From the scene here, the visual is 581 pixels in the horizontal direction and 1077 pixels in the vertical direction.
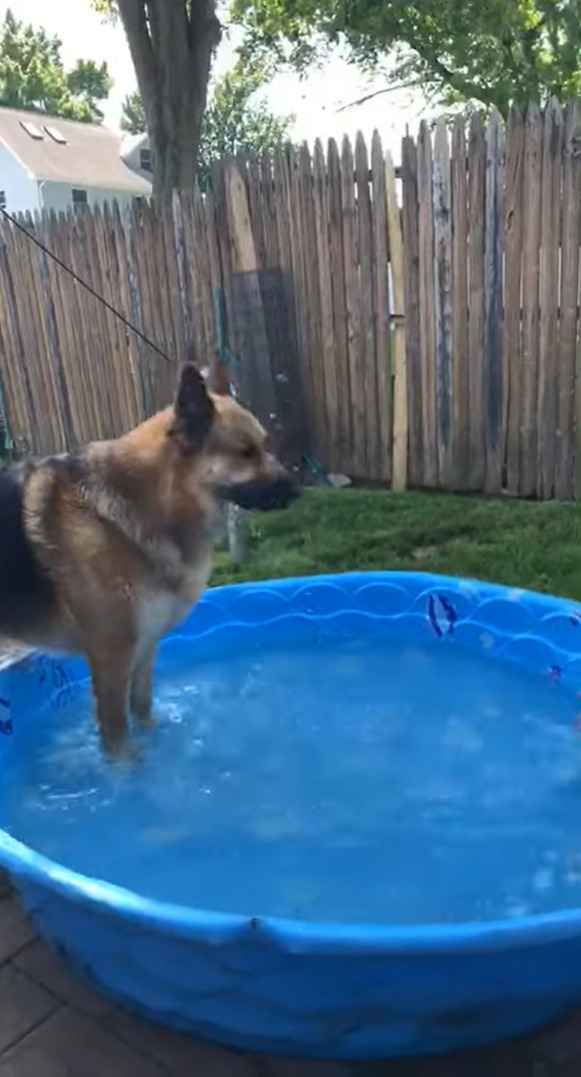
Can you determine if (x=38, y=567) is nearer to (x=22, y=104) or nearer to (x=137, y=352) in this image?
(x=137, y=352)

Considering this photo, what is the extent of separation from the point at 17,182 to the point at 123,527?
40135 mm

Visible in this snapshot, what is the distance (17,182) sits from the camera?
3872cm

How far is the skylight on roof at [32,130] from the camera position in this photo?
41281mm

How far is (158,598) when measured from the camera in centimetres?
331

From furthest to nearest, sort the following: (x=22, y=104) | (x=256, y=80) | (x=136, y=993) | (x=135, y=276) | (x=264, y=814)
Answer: (x=22, y=104) < (x=256, y=80) < (x=135, y=276) < (x=264, y=814) < (x=136, y=993)

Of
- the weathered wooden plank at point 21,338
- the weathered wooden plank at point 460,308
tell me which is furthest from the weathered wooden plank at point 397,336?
the weathered wooden plank at point 21,338

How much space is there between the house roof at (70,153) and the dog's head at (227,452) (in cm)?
3939

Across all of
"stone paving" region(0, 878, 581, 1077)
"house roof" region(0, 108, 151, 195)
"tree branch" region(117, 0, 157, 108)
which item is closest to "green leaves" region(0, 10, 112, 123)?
"house roof" region(0, 108, 151, 195)

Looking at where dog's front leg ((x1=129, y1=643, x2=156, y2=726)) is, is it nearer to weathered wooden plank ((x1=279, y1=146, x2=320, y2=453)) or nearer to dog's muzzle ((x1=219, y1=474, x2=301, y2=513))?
dog's muzzle ((x1=219, y1=474, x2=301, y2=513))

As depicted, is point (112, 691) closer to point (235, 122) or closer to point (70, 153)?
point (70, 153)

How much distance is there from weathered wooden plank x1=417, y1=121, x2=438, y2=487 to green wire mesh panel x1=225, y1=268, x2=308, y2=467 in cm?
108

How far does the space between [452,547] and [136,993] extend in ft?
11.8

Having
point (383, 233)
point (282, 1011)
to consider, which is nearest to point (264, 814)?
point (282, 1011)

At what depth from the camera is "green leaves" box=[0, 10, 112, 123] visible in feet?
181
